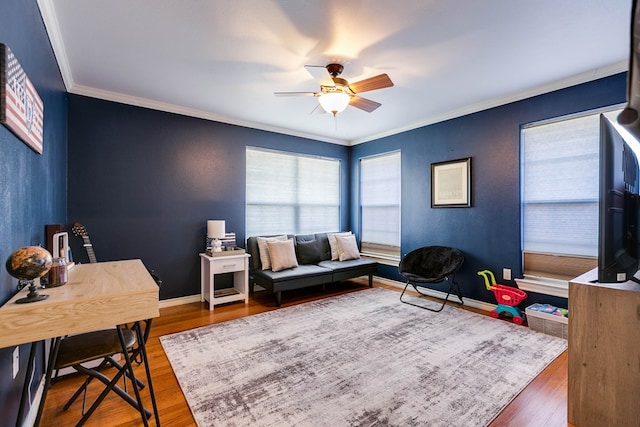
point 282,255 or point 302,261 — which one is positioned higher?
point 282,255

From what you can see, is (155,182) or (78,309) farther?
(155,182)

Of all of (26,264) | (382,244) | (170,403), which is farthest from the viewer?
(382,244)

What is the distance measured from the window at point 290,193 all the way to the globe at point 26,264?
11.1 feet

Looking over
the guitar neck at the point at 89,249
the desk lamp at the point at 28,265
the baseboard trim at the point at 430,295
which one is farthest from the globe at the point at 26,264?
the baseboard trim at the point at 430,295

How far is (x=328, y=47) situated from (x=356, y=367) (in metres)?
2.60

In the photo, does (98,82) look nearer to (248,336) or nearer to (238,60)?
(238,60)

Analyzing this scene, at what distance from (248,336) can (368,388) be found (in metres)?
1.33

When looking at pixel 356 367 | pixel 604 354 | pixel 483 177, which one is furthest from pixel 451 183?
pixel 356 367

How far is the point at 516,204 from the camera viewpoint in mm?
3408

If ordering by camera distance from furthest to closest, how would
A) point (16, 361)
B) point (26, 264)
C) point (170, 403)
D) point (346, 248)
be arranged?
point (346, 248) → point (170, 403) → point (16, 361) → point (26, 264)

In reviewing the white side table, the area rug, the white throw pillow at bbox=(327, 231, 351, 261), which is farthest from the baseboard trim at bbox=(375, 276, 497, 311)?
the white side table

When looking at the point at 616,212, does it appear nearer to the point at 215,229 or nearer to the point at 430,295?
the point at 430,295

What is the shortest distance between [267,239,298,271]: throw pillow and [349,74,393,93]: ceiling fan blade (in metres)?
2.36

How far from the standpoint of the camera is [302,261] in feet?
15.0
